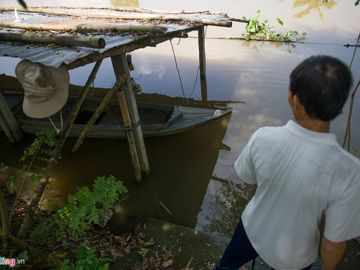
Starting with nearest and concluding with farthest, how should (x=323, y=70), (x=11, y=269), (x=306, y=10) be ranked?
(x=323, y=70), (x=11, y=269), (x=306, y=10)

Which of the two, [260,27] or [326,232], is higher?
[326,232]

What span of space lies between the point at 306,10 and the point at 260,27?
472cm

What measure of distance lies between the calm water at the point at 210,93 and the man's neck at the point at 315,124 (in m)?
3.40

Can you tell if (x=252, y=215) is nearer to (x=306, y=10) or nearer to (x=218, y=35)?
(x=218, y=35)

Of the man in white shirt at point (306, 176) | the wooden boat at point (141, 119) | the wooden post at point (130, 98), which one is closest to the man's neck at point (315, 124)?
the man in white shirt at point (306, 176)

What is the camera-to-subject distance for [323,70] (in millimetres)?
1504

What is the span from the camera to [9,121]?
695cm

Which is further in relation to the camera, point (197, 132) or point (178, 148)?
point (197, 132)

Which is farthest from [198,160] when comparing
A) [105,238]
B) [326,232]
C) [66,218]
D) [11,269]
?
[326,232]

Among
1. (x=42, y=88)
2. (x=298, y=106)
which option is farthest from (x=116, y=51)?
(x=298, y=106)

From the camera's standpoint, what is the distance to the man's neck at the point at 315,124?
163 cm

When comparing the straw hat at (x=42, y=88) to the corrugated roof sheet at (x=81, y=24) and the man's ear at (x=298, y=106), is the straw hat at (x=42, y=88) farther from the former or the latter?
the man's ear at (x=298, y=106)

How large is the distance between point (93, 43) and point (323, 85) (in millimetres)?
2967

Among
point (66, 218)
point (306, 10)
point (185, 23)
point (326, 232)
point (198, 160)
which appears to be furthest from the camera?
point (306, 10)
